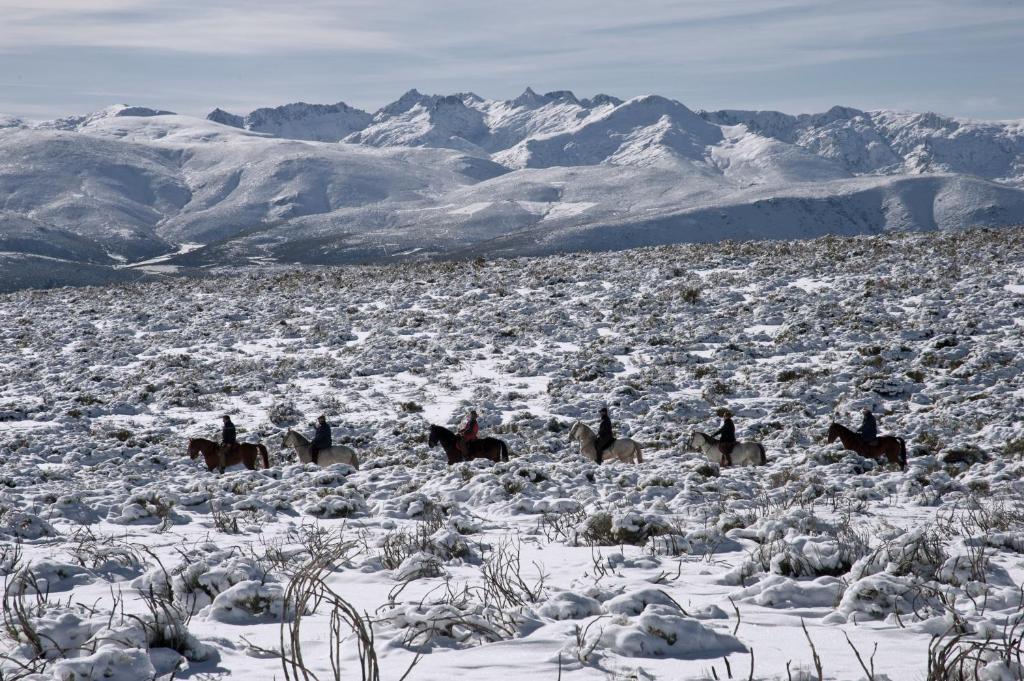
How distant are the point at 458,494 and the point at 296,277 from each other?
39.5 metres

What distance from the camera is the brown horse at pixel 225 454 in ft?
55.6

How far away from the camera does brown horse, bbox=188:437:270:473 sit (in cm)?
1694

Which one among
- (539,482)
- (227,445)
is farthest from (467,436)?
(227,445)

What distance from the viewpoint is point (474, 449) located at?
16.9m

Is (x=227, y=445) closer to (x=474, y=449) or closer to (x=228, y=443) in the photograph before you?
(x=228, y=443)

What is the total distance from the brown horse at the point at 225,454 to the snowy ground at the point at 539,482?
1.17ft

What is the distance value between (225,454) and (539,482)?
7.00 metres

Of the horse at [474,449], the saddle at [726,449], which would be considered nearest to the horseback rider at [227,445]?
the horse at [474,449]

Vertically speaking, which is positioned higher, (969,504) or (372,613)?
(372,613)

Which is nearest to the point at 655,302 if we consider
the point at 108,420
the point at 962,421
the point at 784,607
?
the point at 962,421

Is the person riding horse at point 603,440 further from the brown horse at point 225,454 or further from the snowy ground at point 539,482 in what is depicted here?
the brown horse at point 225,454

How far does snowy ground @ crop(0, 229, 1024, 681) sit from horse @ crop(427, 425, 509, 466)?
680 millimetres

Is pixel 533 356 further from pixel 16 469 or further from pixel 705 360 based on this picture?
pixel 16 469

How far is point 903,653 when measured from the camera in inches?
204
